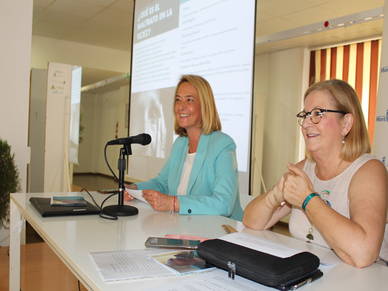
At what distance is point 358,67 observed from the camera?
5344 mm

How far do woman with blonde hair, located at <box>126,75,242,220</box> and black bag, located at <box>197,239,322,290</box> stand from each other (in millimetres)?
757

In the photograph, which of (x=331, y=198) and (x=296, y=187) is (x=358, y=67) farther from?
(x=296, y=187)

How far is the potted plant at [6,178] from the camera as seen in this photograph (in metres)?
3.57

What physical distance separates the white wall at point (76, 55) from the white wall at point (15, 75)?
3.48m

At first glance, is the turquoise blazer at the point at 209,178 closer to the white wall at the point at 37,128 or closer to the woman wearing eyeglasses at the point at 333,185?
the woman wearing eyeglasses at the point at 333,185

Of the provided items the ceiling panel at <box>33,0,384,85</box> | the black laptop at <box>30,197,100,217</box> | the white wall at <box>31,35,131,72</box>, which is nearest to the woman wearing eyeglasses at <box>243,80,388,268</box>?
the black laptop at <box>30,197,100,217</box>

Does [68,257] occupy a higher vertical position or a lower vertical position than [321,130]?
lower

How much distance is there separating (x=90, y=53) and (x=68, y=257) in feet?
24.1

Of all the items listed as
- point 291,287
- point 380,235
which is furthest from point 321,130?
point 291,287

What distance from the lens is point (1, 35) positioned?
3902 mm

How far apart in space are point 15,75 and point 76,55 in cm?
390

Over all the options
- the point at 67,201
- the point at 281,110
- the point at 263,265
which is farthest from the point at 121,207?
the point at 281,110

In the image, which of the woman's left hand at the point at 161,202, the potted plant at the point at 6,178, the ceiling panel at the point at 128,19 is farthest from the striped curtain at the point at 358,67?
the potted plant at the point at 6,178

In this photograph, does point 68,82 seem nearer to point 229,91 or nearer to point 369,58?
point 229,91
